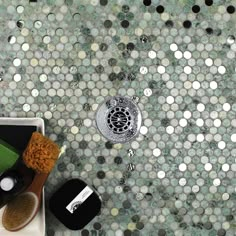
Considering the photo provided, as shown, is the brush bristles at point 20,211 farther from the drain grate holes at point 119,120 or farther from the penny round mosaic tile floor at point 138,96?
the drain grate holes at point 119,120

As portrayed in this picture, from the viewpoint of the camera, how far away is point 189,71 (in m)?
0.86

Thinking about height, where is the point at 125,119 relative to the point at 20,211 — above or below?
above

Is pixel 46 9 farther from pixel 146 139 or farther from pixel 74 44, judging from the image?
pixel 146 139

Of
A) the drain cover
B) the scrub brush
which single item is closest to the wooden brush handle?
the scrub brush

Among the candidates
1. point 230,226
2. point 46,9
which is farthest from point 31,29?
point 230,226

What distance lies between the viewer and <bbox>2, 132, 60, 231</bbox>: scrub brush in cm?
78

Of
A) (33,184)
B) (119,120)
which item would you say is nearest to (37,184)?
(33,184)

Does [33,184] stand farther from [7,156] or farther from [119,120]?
[119,120]

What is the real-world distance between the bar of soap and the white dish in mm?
46

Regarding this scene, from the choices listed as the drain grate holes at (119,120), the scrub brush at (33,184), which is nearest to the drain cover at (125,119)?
the drain grate holes at (119,120)

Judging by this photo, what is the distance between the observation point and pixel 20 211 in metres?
0.79

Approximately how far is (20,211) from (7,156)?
99mm

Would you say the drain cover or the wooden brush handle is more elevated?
the drain cover

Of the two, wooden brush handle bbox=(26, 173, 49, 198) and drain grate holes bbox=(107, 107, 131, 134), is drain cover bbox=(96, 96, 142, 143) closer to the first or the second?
drain grate holes bbox=(107, 107, 131, 134)
